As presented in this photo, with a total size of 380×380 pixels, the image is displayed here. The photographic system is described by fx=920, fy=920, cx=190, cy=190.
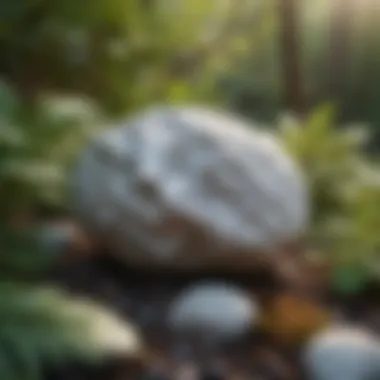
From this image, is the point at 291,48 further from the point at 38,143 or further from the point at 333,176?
the point at 38,143

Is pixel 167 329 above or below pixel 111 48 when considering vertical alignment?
below

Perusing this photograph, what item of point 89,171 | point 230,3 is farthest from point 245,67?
point 89,171

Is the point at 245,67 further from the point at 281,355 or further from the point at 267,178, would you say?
the point at 281,355

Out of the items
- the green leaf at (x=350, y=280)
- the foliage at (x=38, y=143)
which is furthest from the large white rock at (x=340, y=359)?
the foliage at (x=38, y=143)

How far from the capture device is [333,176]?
197 cm

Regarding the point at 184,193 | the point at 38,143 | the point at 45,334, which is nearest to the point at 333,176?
the point at 184,193

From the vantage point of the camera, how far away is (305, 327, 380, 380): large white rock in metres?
1.46

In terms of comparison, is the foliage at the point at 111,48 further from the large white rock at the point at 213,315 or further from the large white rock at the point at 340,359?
the large white rock at the point at 340,359

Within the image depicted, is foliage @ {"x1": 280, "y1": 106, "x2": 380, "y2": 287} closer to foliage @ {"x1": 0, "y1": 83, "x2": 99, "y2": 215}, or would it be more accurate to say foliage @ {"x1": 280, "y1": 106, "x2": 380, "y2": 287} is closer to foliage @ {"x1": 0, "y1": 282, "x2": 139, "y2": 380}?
foliage @ {"x1": 0, "y1": 83, "x2": 99, "y2": 215}

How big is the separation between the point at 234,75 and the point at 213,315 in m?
0.77

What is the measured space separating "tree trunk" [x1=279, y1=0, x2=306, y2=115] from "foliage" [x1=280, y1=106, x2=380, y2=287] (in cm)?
8

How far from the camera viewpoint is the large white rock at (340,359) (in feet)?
4.80

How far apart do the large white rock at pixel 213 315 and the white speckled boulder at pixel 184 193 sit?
0.08 m

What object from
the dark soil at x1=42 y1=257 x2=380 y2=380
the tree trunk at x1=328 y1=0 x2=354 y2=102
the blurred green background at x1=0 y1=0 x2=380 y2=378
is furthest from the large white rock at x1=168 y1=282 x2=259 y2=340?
the tree trunk at x1=328 y1=0 x2=354 y2=102
